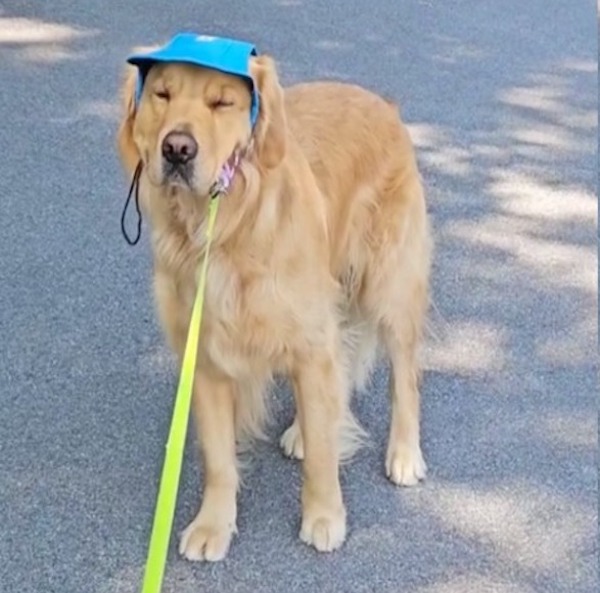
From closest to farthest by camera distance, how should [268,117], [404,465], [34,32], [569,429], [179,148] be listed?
[179,148] < [268,117] < [404,465] < [569,429] < [34,32]

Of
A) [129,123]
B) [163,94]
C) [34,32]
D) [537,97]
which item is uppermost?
[163,94]

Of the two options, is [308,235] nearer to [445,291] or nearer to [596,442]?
[596,442]

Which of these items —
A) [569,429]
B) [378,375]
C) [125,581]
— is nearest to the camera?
[125,581]

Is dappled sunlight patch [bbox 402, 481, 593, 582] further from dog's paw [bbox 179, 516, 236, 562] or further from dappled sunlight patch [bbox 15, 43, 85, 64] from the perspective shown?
dappled sunlight patch [bbox 15, 43, 85, 64]

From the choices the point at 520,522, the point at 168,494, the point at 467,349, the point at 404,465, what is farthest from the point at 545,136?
the point at 168,494

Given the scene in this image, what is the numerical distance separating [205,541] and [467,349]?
1363mm

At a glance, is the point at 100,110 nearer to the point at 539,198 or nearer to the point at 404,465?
the point at 539,198

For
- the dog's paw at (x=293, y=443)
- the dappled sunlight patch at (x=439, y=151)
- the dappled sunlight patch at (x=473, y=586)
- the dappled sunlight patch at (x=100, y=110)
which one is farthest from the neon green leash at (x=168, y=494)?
the dappled sunlight patch at (x=100, y=110)

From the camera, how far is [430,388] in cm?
431

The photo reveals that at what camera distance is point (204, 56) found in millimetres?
2865

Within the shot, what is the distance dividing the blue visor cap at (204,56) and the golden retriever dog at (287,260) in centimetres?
3

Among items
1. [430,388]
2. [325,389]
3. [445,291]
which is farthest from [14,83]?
[325,389]

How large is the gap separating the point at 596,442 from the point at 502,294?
3.25ft

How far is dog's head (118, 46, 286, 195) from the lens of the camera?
2.88 meters
